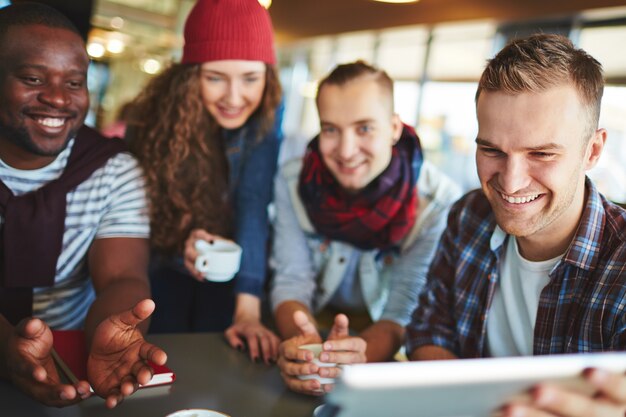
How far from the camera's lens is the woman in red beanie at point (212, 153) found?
6.66 feet

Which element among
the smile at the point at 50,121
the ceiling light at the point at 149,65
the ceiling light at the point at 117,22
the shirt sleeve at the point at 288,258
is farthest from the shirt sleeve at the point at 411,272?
the ceiling light at the point at 149,65

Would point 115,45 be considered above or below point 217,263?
above

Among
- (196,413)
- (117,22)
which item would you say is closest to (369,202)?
(196,413)

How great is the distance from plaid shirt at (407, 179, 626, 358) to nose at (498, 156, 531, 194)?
0.58 ft

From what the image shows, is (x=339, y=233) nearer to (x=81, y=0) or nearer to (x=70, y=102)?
(x=70, y=102)

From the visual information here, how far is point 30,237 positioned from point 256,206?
2.73 feet

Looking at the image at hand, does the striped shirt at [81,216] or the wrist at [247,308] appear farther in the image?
the wrist at [247,308]

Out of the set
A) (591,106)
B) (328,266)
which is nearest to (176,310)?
(328,266)

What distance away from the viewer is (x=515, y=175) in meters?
1.31

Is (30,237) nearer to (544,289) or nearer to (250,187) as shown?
(250,187)

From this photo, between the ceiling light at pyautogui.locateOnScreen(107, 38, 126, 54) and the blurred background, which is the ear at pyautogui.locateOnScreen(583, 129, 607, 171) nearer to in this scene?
the blurred background

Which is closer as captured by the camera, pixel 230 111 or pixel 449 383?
pixel 449 383

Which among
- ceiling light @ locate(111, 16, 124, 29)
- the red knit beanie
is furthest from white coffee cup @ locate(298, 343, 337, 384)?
ceiling light @ locate(111, 16, 124, 29)

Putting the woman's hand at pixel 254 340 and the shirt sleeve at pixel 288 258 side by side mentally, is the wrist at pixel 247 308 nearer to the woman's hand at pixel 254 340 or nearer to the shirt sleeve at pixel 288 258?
the shirt sleeve at pixel 288 258
